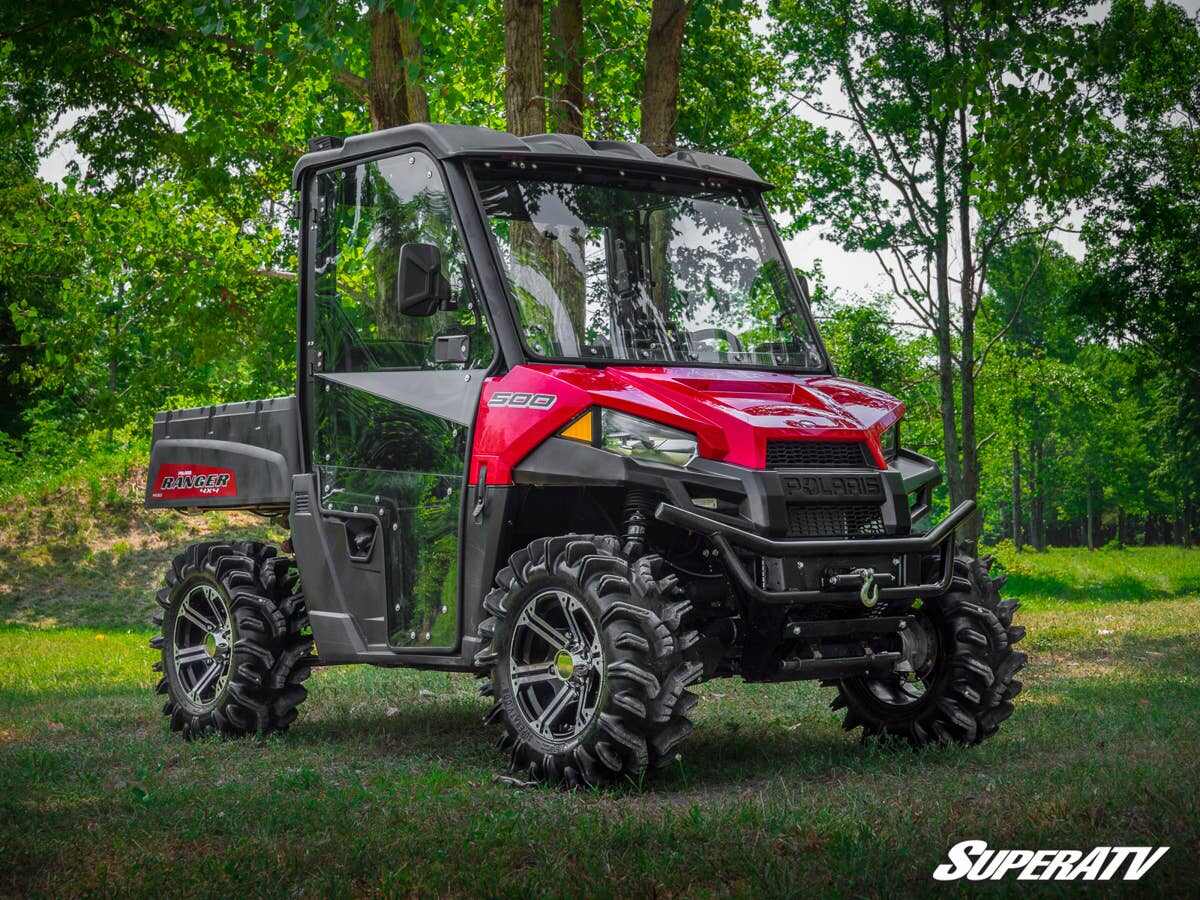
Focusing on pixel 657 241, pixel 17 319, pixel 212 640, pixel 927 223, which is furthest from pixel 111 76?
pixel 657 241

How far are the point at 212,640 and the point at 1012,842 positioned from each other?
5.69 metres

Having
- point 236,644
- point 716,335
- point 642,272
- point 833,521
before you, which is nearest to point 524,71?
point 642,272

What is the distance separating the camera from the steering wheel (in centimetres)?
768

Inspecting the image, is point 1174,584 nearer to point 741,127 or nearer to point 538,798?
point 741,127

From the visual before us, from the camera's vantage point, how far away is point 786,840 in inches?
211

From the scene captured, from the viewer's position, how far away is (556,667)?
6.99 meters

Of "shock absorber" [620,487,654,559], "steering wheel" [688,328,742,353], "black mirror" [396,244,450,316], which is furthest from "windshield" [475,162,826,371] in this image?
"shock absorber" [620,487,654,559]

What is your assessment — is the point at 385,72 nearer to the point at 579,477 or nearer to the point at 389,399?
the point at 389,399

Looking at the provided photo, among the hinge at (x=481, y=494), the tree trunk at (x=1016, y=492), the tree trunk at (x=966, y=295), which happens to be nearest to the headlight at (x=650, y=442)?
the hinge at (x=481, y=494)

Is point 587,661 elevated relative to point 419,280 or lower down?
lower down

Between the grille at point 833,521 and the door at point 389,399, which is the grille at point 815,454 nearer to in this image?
the grille at point 833,521

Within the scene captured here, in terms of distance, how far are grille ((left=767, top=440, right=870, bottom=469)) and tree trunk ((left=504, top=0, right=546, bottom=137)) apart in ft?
21.9

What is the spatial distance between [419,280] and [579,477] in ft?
3.98

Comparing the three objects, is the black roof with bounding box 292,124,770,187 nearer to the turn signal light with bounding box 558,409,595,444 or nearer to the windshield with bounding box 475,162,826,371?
the windshield with bounding box 475,162,826,371
